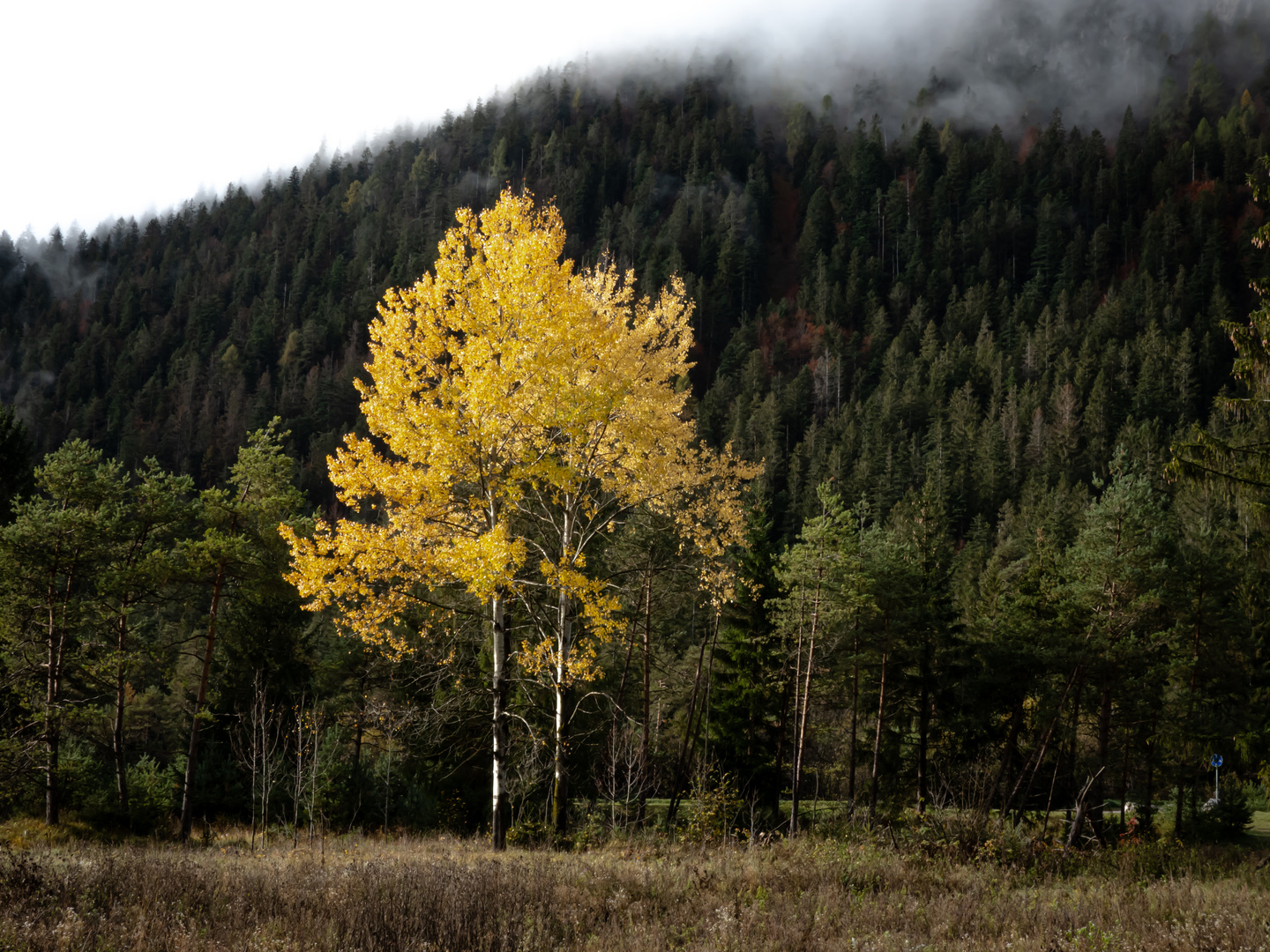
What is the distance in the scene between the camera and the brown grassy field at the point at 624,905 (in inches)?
220

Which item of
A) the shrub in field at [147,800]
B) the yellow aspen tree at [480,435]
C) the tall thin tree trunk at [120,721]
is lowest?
the shrub in field at [147,800]

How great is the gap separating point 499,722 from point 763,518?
1881cm

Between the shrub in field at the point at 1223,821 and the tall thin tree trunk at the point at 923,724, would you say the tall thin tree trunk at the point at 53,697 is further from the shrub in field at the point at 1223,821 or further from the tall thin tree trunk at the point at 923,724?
the shrub in field at the point at 1223,821

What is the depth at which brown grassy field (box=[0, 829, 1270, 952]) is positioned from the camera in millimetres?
5586

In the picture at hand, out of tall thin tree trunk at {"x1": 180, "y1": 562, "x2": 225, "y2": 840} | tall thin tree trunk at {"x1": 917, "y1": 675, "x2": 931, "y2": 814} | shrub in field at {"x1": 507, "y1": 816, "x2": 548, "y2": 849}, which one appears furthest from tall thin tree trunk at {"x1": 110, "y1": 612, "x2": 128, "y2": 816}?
tall thin tree trunk at {"x1": 917, "y1": 675, "x2": 931, "y2": 814}

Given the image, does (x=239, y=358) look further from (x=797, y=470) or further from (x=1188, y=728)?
(x=1188, y=728)

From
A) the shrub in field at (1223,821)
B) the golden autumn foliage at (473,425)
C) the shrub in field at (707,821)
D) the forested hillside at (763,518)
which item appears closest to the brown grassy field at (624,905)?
the golden autumn foliage at (473,425)

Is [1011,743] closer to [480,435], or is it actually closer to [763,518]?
[763,518]

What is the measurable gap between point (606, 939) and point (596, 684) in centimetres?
1855

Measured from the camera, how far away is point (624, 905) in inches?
267

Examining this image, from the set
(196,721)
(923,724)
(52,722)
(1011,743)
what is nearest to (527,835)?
(196,721)

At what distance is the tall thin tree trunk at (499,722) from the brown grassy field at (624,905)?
88.1 inches

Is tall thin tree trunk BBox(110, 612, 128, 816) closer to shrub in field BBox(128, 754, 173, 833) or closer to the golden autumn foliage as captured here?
shrub in field BBox(128, 754, 173, 833)

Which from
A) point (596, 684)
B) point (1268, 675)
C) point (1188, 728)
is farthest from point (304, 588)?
point (1268, 675)
